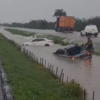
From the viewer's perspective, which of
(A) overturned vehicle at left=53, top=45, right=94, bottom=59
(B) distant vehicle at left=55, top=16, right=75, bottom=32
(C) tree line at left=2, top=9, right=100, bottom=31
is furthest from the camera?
(C) tree line at left=2, top=9, right=100, bottom=31

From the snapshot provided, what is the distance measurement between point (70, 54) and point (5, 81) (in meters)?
15.6

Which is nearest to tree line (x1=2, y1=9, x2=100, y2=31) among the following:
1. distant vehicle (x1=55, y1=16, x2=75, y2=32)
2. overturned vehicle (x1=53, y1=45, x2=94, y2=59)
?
distant vehicle (x1=55, y1=16, x2=75, y2=32)

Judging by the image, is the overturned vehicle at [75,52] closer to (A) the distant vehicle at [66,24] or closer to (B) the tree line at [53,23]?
(A) the distant vehicle at [66,24]

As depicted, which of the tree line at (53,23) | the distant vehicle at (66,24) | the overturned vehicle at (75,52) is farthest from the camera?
the tree line at (53,23)

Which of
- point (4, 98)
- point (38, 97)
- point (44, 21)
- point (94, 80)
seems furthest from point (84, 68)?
point (44, 21)

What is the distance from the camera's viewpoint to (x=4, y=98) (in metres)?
8.13

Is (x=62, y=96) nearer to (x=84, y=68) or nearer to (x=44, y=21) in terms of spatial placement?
(x=84, y=68)

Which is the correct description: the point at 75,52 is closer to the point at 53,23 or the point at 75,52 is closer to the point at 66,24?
the point at 66,24

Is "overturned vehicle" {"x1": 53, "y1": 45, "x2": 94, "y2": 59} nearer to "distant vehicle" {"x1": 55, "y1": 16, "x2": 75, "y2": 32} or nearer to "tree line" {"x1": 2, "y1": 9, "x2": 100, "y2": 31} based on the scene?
"distant vehicle" {"x1": 55, "y1": 16, "x2": 75, "y2": 32}

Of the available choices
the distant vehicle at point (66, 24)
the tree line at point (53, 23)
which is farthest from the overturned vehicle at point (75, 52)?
the tree line at point (53, 23)

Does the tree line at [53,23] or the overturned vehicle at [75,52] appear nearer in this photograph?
the overturned vehicle at [75,52]

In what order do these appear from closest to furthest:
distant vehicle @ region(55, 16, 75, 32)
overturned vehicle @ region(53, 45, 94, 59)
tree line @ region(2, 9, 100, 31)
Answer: overturned vehicle @ region(53, 45, 94, 59) < distant vehicle @ region(55, 16, 75, 32) < tree line @ region(2, 9, 100, 31)

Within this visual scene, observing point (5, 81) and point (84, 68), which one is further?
point (84, 68)

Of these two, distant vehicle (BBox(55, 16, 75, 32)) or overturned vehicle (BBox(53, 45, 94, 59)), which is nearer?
overturned vehicle (BBox(53, 45, 94, 59))
